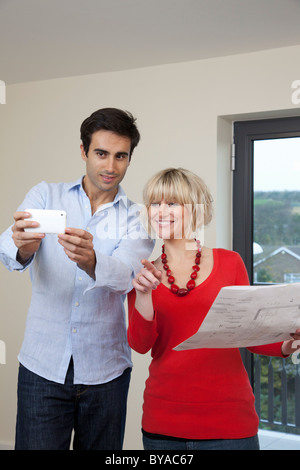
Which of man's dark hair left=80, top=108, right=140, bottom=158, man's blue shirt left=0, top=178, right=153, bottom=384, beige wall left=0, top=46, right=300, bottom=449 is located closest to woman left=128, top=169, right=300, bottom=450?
man's blue shirt left=0, top=178, right=153, bottom=384

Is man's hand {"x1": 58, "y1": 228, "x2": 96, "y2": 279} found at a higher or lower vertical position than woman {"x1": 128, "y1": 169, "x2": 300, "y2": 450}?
higher

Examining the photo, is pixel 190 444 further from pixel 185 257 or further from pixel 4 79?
pixel 4 79

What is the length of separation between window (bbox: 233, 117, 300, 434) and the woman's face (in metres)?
1.65

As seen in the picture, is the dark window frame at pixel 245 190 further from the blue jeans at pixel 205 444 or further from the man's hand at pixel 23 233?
the man's hand at pixel 23 233

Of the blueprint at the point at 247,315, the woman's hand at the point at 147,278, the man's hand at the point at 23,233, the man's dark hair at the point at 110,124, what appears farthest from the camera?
the man's dark hair at the point at 110,124

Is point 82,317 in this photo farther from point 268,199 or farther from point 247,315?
point 268,199

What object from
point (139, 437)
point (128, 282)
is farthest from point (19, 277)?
point (128, 282)

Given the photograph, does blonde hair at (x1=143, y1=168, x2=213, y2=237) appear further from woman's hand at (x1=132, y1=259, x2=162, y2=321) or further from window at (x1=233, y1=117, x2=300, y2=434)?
window at (x1=233, y1=117, x2=300, y2=434)

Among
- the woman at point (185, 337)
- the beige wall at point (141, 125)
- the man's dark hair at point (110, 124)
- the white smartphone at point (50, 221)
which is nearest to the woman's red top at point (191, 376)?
the woman at point (185, 337)

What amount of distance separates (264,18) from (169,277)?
155 cm

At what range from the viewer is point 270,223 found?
3.17 metres

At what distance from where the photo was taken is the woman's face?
158 cm

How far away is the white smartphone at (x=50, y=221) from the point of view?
148 centimetres

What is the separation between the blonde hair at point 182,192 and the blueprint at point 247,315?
0.43 meters
